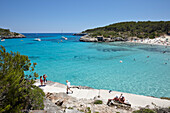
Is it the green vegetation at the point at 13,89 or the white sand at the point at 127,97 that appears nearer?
the green vegetation at the point at 13,89

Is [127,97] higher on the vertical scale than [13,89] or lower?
lower

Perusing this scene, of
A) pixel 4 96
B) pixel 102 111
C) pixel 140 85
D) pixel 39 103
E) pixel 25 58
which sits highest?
pixel 25 58

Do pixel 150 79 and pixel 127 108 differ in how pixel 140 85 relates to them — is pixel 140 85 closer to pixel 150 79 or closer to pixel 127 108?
pixel 150 79

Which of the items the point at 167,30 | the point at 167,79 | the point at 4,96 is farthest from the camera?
the point at 167,30

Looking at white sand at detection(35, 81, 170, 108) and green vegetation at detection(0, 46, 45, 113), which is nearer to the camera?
green vegetation at detection(0, 46, 45, 113)

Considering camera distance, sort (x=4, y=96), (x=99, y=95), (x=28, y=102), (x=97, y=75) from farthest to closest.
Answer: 1. (x=97, y=75)
2. (x=99, y=95)
3. (x=28, y=102)
4. (x=4, y=96)

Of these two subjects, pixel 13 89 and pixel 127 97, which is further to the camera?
pixel 127 97

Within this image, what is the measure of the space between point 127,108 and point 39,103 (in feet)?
19.8

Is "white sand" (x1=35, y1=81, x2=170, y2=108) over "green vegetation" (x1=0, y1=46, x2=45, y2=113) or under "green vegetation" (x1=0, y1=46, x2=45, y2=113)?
under

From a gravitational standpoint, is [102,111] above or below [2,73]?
below

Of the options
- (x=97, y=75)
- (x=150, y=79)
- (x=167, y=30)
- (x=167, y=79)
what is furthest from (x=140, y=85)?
(x=167, y=30)

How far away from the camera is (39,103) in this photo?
6.24m

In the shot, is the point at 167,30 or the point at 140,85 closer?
the point at 140,85

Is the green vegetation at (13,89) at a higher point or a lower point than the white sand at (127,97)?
higher
